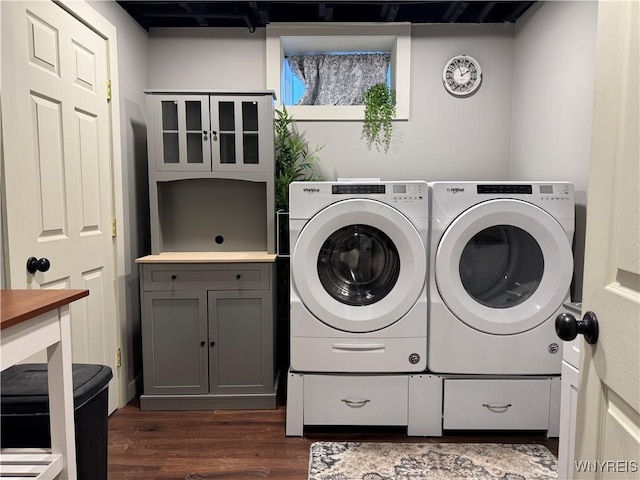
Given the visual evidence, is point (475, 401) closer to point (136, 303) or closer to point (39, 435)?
point (39, 435)

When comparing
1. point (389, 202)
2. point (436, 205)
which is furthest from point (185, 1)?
point (436, 205)

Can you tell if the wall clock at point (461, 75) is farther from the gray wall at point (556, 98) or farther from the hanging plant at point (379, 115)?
the hanging plant at point (379, 115)

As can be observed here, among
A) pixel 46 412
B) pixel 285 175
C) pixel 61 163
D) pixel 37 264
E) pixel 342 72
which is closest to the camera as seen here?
pixel 46 412

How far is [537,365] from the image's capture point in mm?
1979

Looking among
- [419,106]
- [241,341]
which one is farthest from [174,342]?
[419,106]

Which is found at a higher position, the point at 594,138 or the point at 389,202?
the point at 594,138

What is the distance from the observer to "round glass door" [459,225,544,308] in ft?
6.72

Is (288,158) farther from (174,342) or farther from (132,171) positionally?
(174,342)

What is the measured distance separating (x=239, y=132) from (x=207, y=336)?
1208mm

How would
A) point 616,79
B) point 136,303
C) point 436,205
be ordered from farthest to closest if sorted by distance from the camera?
point 136,303
point 436,205
point 616,79

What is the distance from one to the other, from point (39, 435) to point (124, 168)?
1.57 m

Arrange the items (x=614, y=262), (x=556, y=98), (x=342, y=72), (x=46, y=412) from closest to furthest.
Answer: (x=614, y=262) < (x=46, y=412) < (x=556, y=98) < (x=342, y=72)

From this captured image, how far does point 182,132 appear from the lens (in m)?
2.37

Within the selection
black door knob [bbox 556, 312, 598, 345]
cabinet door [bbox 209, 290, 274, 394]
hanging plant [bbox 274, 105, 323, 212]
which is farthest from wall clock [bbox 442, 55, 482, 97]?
black door knob [bbox 556, 312, 598, 345]
